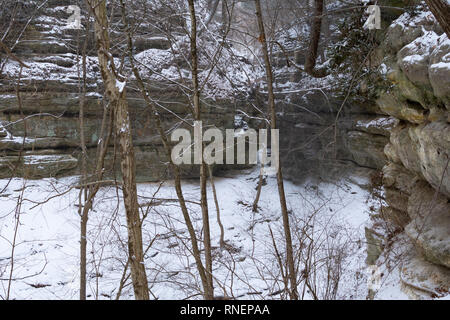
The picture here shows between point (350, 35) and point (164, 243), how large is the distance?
689cm

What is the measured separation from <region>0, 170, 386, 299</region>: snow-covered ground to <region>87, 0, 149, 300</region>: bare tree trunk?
1.53 metres

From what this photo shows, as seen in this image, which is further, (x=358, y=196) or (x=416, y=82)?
(x=358, y=196)

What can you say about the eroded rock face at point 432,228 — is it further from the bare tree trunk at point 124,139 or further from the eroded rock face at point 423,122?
the bare tree trunk at point 124,139

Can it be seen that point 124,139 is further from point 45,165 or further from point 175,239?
point 45,165

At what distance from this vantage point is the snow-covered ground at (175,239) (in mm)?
6902

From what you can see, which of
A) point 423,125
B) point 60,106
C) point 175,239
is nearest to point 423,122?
point 423,125

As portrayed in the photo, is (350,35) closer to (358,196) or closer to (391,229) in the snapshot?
(391,229)

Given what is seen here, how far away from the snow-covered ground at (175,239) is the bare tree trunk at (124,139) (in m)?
1.53

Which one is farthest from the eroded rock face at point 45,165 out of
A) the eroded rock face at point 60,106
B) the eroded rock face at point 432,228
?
the eroded rock face at point 432,228

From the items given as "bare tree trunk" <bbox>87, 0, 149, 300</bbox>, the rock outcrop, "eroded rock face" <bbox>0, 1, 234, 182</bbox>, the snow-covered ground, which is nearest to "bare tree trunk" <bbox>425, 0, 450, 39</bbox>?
the rock outcrop

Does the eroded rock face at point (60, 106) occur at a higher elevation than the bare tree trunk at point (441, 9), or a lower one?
higher

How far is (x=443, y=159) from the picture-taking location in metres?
4.31

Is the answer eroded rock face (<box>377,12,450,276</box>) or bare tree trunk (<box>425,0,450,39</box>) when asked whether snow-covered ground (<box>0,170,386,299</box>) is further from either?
bare tree trunk (<box>425,0,450,39</box>)
